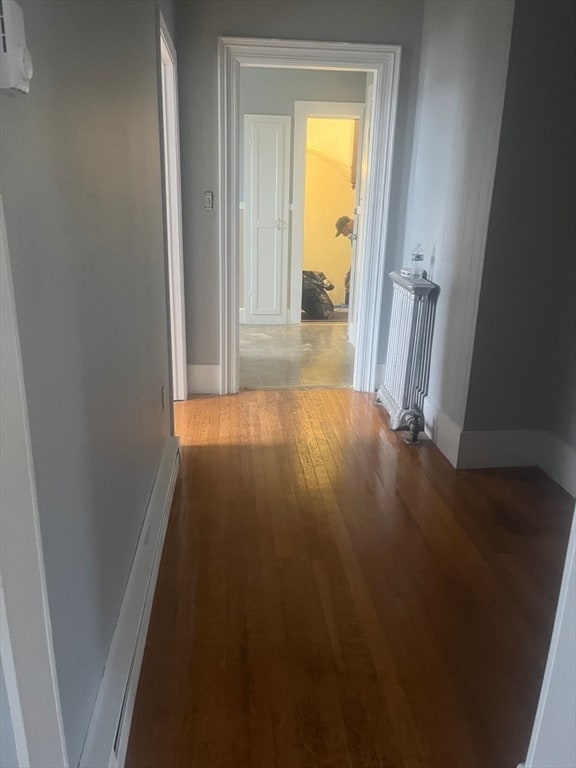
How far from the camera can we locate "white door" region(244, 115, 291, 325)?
5.75m

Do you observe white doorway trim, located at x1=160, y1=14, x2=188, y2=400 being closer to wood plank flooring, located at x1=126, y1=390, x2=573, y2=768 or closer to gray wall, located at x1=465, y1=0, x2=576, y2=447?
wood plank flooring, located at x1=126, y1=390, x2=573, y2=768

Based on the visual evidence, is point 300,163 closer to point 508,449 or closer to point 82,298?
point 508,449

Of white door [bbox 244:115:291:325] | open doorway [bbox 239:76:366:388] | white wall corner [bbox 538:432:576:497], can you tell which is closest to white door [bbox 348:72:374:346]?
open doorway [bbox 239:76:366:388]

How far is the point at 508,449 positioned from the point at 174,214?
2315 millimetres

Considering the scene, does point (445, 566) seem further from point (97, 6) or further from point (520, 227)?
point (97, 6)

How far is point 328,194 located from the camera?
290 inches

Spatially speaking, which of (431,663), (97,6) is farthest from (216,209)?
(431,663)

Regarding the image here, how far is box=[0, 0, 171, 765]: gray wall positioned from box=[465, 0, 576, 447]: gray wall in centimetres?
160

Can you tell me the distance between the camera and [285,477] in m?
2.98

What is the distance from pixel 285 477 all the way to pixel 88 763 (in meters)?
1.78

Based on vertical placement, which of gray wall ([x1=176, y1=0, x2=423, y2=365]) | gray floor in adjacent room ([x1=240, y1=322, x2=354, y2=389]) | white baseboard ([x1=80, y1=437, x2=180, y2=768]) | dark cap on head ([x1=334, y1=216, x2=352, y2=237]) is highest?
gray wall ([x1=176, y1=0, x2=423, y2=365])

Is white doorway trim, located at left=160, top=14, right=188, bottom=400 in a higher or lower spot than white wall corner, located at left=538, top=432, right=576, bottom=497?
higher

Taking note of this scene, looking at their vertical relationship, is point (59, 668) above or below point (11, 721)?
below

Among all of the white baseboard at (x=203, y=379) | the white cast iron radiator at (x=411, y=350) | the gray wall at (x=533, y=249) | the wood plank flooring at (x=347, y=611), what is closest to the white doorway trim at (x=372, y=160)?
the white baseboard at (x=203, y=379)
